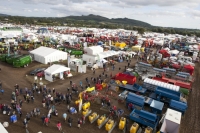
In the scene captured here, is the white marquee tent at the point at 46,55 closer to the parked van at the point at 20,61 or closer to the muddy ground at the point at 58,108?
the parked van at the point at 20,61

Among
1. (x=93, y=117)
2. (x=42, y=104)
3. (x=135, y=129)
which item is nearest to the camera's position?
(x=135, y=129)

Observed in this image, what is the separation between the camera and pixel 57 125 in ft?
38.1

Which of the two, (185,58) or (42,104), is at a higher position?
(185,58)

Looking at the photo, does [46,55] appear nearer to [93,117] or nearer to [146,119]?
[93,117]

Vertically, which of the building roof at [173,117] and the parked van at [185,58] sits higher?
the parked van at [185,58]

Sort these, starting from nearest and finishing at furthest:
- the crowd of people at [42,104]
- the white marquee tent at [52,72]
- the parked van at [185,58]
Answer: the crowd of people at [42,104]
the white marquee tent at [52,72]
the parked van at [185,58]

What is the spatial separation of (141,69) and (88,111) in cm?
1386

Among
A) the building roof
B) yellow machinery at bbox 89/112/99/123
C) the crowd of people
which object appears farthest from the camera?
yellow machinery at bbox 89/112/99/123

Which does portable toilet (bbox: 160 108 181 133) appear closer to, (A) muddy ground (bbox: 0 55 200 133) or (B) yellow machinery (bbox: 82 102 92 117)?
(A) muddy ground (bbox: 0 55 200 133)

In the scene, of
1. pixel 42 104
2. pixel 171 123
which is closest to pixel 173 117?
pixel 171 123

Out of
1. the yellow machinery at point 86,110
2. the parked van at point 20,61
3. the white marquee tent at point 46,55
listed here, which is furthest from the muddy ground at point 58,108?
the white marquee tent at point 46,55

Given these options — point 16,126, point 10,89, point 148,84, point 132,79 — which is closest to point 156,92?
point 148,84

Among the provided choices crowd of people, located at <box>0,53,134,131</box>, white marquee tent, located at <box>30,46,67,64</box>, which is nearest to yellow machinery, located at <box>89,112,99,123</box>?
crowd of people, located at <box>0,53,134,131</box>

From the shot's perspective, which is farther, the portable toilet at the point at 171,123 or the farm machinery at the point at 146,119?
the farm machinery at the point at 146,119
